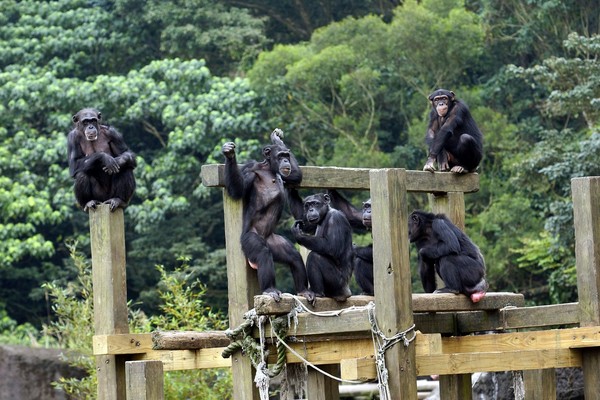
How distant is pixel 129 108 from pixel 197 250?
11.0 ft

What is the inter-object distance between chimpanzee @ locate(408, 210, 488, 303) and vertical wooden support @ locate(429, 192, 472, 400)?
0.47 metres

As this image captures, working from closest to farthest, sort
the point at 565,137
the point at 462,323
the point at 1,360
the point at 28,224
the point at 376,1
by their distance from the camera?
the point at 462,323 → the point at 1,360 → the point at 565,137 → the point at 28,224 → the point at 376,1

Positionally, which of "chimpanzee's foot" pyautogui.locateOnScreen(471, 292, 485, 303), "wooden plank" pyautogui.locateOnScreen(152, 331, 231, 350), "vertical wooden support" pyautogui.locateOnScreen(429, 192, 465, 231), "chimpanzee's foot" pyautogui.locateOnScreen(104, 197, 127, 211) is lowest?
"wooden plank" pyautogui.locateOnScreen(152, 331, 231, 350)

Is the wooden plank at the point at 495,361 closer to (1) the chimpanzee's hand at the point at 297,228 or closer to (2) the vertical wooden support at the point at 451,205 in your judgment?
(1) the chimpanzee's hand at the point at 297,228

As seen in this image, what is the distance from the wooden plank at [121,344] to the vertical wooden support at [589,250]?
12.6 feet

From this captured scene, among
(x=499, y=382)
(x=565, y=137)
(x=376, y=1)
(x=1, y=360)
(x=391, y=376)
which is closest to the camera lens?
(x=391, y=376)

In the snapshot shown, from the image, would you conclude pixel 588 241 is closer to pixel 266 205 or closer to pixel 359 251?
pixel 359 251

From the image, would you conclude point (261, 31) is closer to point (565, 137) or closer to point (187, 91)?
point (187, 91)

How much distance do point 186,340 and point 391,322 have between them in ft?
8.77

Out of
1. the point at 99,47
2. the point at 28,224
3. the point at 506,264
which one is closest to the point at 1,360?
the point at 28,224

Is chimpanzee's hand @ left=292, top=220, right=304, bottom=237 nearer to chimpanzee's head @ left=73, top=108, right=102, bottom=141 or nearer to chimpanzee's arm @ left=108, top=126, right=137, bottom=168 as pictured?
chimpanzee's arm @ left=108, top=126, right=137, bottom=168

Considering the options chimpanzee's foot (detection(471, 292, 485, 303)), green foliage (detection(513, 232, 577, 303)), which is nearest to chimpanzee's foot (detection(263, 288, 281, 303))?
chimpanzee's foot (detection(471, 292, 485, 303))

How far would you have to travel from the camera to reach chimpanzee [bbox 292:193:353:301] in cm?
982

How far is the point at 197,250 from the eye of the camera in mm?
26641
